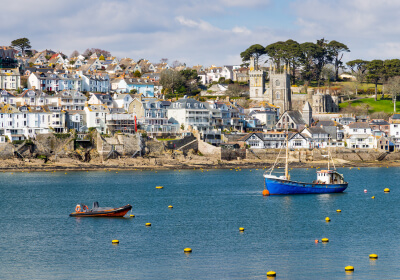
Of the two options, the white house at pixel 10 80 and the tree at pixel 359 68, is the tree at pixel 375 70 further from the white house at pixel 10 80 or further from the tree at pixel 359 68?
the white house at pixel 10 80

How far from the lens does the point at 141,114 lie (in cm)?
10144

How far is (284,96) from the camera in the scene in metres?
121

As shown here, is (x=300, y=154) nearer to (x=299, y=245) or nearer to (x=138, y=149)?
(x=138, y=149)

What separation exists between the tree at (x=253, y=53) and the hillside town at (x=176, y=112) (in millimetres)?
5513

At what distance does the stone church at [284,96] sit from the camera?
119469 mm

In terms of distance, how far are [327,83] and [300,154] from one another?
→ 41224 millimetres

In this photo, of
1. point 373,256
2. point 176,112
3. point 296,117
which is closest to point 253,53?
point 296,117

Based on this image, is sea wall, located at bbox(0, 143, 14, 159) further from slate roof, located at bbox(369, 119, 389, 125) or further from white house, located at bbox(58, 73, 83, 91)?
slate roof, located at bbox(369, 119, 389, 125)

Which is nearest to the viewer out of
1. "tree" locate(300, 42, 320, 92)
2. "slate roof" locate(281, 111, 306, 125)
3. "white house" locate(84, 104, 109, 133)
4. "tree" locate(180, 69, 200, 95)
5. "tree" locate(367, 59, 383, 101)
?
"white house" locate(84, 104, 109, 133)

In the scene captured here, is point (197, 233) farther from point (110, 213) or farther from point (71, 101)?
point (71, 101)

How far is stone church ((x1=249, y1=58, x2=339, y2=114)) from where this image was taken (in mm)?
119469

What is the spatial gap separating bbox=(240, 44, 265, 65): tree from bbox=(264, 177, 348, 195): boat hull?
76.9 metres

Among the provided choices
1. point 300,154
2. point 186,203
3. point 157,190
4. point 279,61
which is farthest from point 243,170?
point 279,61

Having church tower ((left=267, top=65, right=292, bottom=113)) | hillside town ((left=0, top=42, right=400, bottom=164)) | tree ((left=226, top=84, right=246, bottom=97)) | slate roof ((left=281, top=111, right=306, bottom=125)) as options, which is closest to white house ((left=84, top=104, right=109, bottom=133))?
hillside town ((left=0, top=42, right=400, bottom=164))
